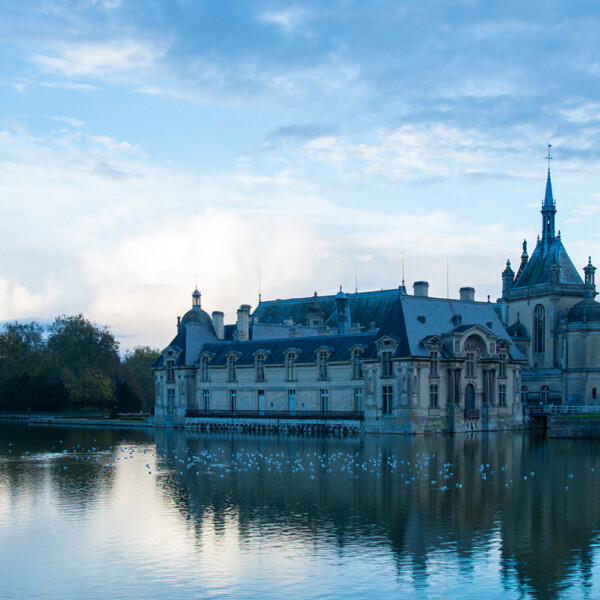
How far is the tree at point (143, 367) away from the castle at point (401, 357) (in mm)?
36754

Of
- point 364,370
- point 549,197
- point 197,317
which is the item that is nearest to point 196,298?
point 197,317

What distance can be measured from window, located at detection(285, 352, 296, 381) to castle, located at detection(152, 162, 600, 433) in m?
0.13

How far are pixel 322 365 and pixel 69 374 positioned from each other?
53.2 metres

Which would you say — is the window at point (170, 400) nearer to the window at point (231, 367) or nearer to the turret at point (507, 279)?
the window at point (231, 367)

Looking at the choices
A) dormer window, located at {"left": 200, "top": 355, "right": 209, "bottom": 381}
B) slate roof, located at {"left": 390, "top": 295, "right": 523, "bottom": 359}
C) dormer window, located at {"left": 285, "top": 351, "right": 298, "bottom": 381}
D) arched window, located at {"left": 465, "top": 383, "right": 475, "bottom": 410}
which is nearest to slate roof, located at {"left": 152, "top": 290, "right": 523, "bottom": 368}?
slate roof, located at {"left": 390, "top": 295, "right": 523, "bottom": 359}

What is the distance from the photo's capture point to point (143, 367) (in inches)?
6398

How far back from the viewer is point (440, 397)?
79312 mm

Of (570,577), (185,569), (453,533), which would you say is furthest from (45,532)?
(570,577)

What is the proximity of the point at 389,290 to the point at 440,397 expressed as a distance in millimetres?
27915

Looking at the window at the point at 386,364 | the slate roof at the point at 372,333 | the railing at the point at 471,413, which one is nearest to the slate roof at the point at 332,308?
the slate roof at the point at 372,333

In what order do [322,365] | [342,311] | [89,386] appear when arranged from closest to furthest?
[322,365] → [342,311] → [89,386]

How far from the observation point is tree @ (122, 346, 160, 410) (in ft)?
495

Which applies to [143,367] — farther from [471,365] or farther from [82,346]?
[471,365]

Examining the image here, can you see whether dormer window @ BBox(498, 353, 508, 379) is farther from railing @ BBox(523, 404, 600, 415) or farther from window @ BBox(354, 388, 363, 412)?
window @ BBox(354, 388, 363, 412)
